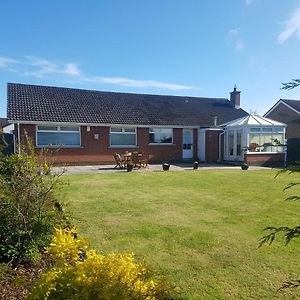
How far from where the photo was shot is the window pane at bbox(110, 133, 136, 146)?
22.8 metres

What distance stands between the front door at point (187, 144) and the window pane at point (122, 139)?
4.11 meters

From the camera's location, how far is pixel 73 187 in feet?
38.5

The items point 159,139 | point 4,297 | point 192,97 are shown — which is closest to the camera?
point 4,297

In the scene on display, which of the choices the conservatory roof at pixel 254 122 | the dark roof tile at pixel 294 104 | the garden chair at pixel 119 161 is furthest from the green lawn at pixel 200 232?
the dark roof tile at pixel 294 104

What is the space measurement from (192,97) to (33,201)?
88.1 ft

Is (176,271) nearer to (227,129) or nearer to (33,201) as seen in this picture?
(33,201)

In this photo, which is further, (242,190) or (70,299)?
(242,190)

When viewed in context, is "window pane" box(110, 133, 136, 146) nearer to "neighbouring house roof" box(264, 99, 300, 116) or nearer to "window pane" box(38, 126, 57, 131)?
"window pane" box(38, 126, 57, 131)

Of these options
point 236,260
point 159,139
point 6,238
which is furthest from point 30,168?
point 159,139

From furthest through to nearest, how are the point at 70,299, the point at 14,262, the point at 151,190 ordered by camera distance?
1. the point at 151,190
2. the point at 14,262
3. the point at 70,299

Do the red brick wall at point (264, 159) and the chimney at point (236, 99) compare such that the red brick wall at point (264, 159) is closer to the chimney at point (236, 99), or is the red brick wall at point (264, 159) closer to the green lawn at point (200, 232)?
the chimney at point (236, 99)

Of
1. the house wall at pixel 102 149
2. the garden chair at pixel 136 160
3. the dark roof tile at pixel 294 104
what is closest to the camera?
the garden chair at pixel 136 160

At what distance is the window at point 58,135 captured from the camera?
20.5 meters

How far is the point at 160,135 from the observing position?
79.0 ft
